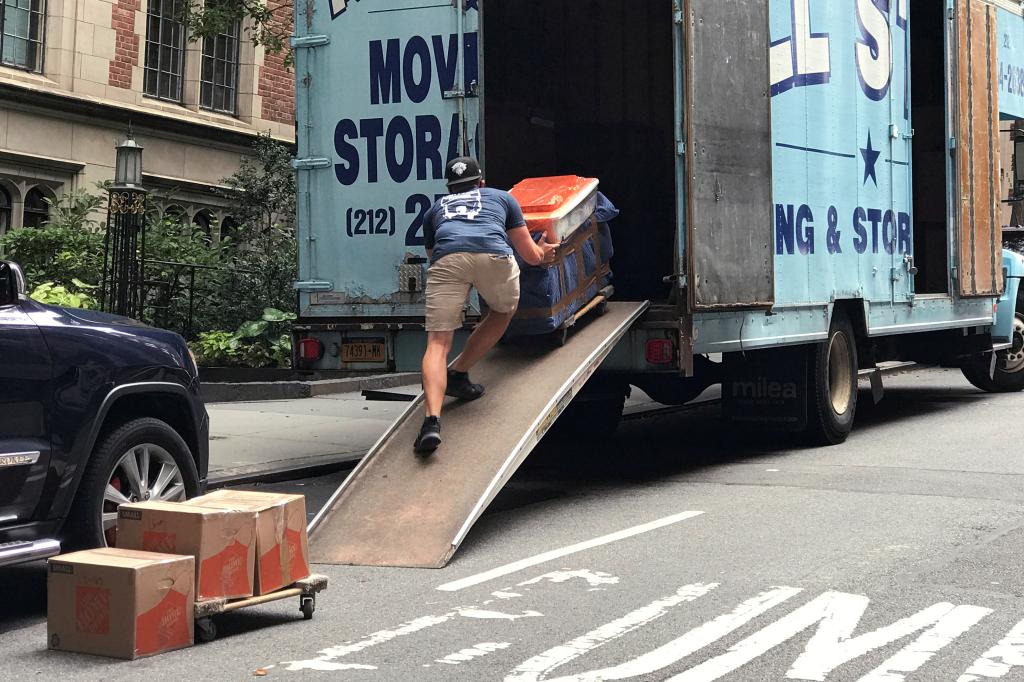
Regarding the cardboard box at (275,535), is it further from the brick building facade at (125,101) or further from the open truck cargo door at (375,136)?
the brick building facade at (125,101)

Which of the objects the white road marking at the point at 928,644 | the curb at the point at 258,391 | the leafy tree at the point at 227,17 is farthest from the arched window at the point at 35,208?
the white road marking at the point at 928,644

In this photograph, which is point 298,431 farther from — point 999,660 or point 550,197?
point 999,660

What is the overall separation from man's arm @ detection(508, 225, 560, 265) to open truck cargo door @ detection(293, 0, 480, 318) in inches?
49.1

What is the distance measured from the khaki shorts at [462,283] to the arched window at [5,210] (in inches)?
564

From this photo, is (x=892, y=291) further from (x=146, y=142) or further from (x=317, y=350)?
(x=146, y=142)

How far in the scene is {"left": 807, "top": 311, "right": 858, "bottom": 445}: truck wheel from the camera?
446 inches

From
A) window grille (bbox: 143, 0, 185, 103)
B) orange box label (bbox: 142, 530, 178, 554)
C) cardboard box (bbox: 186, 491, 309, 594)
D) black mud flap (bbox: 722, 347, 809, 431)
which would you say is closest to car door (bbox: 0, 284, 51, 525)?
orange box label (bbox: 142, 530, 178, 554)

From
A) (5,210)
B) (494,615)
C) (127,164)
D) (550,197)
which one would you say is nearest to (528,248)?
(550,197)

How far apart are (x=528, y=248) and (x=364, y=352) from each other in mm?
1902

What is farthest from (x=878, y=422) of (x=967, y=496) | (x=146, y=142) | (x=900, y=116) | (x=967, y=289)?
(x=146, y=142)

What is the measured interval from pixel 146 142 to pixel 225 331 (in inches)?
259

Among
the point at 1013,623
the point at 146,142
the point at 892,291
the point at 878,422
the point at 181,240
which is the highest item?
the point at 146,142

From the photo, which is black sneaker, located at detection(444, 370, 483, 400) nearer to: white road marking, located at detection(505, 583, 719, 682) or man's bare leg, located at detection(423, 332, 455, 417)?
man's bare leg, located at detection(423, 332, 455, 417)

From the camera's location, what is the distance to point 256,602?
232 inches
